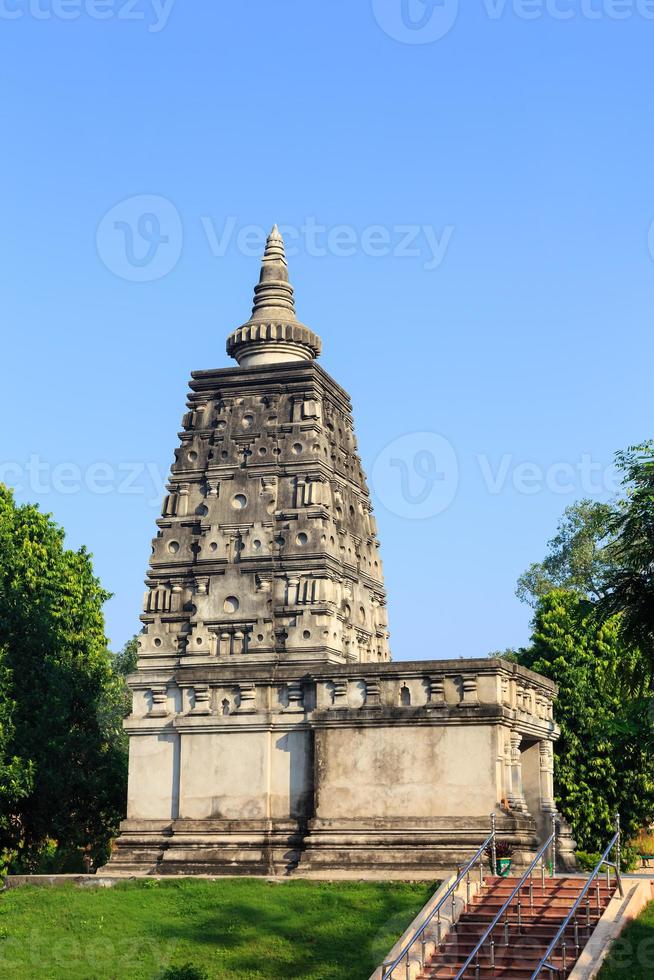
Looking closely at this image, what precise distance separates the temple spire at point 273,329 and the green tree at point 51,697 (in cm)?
938

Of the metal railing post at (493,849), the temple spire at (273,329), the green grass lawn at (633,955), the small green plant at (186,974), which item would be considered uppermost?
the temple spire at (273,329)

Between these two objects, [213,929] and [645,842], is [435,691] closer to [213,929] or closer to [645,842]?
[213,929]

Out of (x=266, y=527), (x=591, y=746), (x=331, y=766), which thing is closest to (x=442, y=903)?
(x=331, y=766)

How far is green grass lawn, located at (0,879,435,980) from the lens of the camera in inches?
903

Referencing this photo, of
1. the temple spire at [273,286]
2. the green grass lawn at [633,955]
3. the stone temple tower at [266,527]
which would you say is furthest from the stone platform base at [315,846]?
the temple spire at [273,286]

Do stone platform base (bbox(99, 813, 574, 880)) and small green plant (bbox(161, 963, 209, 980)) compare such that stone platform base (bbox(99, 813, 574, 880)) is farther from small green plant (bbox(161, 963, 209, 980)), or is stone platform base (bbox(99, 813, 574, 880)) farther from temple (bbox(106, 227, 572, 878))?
small green plant (bbox(161, 963, 209, 980))

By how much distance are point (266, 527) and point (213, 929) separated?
11489 mm

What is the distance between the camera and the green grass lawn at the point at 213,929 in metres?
22.9

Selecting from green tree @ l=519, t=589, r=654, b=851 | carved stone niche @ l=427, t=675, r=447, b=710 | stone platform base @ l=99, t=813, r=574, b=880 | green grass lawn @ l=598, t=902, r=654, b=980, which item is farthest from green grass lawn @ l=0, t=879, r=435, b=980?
green tree @ l=519, t=589, r=654, b=851

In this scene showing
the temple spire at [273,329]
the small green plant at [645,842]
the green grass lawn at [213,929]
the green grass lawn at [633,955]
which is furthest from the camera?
the small green plant at [645,842]

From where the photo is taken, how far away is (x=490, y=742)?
28422 mm

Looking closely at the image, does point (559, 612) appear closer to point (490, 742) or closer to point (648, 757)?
point (648, 757)

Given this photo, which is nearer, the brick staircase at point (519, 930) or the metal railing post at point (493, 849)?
the brick staircase at point (519, 930)

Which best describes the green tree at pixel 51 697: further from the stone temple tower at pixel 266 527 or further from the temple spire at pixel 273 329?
the temple spire at pixel 273 329
